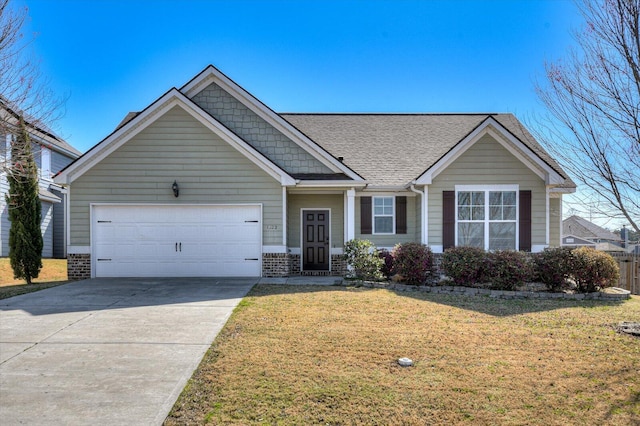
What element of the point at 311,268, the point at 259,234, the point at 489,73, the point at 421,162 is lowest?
the point at 311,268

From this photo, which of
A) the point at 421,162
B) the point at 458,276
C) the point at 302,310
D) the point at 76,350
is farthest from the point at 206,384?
the point at 421,162

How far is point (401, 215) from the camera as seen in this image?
14.3m

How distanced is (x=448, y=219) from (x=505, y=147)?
2.77 meters

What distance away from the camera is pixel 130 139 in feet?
40.4

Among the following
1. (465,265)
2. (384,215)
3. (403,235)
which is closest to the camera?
(465,265)

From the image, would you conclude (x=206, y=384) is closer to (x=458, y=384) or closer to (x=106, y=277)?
(x=458, y=384)

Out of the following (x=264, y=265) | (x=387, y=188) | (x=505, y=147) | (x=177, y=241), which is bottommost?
(x=264, y=265)

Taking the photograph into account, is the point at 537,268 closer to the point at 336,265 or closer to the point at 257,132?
the point at 336,265

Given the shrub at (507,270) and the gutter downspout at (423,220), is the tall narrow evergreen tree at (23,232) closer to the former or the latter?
the gutter downspout at (423,220)

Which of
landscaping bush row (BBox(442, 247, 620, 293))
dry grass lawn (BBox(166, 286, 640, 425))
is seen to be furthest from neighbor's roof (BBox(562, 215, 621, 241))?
dry grass lawn (BBox(166, 286, 640, 425))

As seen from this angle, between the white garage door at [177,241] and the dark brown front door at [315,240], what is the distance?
96.8 inches

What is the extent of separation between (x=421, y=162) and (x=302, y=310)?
29.3 feet

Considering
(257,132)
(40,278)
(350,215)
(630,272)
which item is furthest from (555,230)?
(40,278)

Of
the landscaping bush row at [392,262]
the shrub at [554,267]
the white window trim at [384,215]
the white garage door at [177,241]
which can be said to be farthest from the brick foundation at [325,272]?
the shrub at [554,267]
